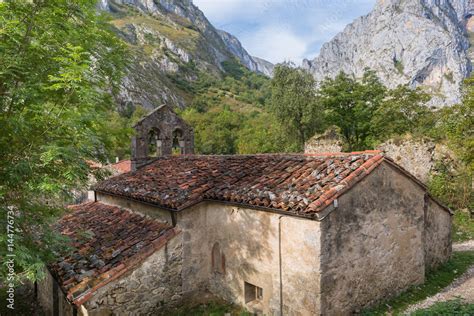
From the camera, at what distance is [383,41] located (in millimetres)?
134375

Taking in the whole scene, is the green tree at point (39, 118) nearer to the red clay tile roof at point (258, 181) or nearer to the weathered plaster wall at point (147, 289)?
the weathered plaster wall at point (147, 289)

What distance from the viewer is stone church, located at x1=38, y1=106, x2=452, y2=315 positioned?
6438 millimetres

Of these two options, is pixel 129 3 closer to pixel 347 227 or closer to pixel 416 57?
pixel 416 57

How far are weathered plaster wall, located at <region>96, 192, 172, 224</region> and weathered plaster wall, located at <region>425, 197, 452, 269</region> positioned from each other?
→ 26.3 ft

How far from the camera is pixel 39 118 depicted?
5.19 metres

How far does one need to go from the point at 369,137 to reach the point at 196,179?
1096 inches

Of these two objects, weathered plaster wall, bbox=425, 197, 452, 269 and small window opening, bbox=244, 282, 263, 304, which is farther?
weathered plaster wall, bbox=425, 197, 452, 269

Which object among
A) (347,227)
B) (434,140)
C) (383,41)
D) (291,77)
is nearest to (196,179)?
(347,227)

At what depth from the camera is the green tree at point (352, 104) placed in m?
33.3

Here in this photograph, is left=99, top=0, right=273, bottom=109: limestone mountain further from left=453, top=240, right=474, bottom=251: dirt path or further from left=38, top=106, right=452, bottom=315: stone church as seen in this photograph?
left=453, top=240, right=474, bottom=251: dirt path

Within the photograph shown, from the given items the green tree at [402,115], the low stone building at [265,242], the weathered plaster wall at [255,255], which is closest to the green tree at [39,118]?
the low stone building at [265,242]

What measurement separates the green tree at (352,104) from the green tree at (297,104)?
2426mm

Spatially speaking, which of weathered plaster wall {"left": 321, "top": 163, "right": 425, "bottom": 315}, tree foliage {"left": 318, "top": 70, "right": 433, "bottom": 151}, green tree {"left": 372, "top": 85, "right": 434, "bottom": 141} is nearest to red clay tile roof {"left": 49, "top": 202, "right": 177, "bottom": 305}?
weathered plaster wall {"left": 321, "top": 163, "right": 425, "bottom": 315}

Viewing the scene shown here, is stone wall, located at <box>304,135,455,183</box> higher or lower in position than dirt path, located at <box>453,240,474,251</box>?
higher
